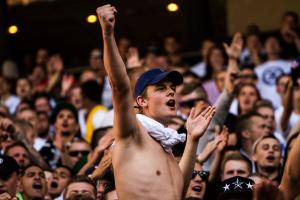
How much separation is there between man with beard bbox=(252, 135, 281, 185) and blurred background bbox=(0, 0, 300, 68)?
5298mm

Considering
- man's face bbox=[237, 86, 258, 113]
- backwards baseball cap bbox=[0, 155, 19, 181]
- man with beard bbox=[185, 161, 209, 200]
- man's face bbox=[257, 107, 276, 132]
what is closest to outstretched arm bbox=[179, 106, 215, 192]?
man with beard bbox=[185, 161, 209, 200]

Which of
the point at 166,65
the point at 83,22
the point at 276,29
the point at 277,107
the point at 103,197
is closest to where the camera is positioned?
the point at 103,197

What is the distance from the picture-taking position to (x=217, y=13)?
1622cm

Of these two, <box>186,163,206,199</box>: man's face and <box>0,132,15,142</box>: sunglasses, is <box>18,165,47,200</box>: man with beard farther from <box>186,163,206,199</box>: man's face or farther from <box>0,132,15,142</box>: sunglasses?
<box>186,163,206,199</box>: man's face

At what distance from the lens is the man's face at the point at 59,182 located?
10422 mm

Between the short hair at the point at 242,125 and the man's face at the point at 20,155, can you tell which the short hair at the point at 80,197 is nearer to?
the man's face at the point at 20,155

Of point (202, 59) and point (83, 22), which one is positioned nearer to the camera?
point (202, 59)

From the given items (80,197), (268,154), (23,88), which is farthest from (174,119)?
(23,88)

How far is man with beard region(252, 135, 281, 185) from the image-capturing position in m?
10.1

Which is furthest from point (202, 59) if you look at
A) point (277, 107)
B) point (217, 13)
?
point (277, 107)

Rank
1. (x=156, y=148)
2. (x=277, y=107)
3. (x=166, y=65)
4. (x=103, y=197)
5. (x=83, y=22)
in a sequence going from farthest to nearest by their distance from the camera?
(x=83, y=22) < (x=166, y=65) < (x=277, y=107) < (x=103, y=197) < (x=156, y=148)

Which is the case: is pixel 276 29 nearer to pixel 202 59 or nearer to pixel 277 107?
pixel 202 59

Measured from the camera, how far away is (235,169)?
9.80 meters

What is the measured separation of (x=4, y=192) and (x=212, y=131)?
232 centimetres
